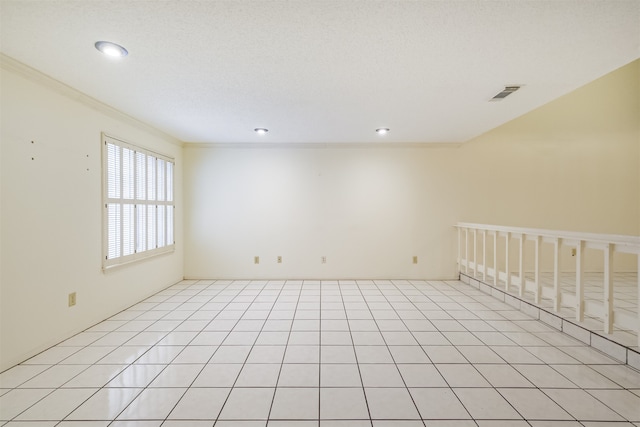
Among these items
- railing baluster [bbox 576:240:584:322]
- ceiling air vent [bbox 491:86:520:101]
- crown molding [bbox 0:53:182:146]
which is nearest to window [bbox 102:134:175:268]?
crown molding [bbox 0:53:182:146]

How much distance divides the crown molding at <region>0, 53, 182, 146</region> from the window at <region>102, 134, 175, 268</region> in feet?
0.99

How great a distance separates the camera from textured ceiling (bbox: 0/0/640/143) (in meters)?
1.59

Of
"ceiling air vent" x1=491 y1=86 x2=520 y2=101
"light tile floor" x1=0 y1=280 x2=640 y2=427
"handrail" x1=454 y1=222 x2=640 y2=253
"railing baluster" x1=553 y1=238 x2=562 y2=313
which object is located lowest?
"light tile floor" x1=0 y1=280 x2=640 y2=427

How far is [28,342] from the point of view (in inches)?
88.8

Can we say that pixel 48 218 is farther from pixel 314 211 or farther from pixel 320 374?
pixel 314 211

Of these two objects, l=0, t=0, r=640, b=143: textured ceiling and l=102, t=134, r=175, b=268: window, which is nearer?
l=0, t=0, r=640, b=143: textured ceiling

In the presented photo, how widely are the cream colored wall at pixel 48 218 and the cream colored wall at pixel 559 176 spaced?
5339mm

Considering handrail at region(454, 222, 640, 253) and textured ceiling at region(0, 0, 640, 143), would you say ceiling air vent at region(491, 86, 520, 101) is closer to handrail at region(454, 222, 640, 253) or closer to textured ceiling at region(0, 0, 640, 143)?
textured ceiling at region(0, 0, 640, 143)

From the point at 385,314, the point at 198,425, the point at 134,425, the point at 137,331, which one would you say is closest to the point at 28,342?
the point at 137,331

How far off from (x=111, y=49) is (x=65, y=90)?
3.68ft

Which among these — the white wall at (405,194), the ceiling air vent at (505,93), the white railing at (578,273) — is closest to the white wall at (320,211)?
the white wall at (405,194)

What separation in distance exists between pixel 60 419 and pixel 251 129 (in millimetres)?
3432

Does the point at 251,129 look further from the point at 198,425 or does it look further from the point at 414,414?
the point at 414,414

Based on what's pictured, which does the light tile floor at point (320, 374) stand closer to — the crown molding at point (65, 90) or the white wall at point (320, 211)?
the white wall at point (320, 211)
